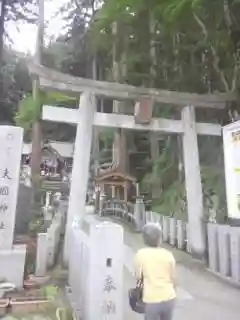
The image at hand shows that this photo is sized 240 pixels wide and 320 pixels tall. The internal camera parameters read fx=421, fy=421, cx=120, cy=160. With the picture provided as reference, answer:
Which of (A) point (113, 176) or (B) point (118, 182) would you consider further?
(B) point (118, 182)

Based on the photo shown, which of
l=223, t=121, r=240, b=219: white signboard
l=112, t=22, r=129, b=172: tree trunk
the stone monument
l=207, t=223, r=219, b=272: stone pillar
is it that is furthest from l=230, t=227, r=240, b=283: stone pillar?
l=112, t=22, r=129, b=172: tree trunk

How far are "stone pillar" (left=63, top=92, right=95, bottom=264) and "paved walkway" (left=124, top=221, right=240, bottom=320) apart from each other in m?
1.64

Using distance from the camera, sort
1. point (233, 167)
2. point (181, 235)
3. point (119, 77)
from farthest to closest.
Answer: point (119, 77) < point (181, 235) < point (233, 167)

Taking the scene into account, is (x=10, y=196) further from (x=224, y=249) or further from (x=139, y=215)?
(x=139, y=215)

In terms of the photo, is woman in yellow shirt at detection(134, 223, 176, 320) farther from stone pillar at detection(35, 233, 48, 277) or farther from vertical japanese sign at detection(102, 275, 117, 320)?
stone pillar at detection(35, 233, 48, 277)

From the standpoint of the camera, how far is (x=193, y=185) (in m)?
10.2

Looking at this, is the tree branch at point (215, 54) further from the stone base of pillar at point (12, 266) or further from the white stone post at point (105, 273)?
the white stone post at point (105, 273)

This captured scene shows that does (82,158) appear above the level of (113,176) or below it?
below

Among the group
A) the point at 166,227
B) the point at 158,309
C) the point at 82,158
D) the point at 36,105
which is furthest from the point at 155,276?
the point at 36,105

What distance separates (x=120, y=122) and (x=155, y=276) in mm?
6797

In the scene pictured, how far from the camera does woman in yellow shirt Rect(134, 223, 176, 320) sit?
346 cm

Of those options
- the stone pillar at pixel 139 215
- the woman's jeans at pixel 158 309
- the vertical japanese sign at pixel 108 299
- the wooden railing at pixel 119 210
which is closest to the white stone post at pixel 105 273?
the vertical japanese sign at pixel 108 299

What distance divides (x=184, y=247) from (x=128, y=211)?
571cm

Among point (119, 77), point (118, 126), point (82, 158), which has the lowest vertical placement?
point (82, 158)
